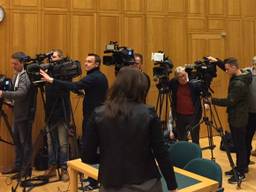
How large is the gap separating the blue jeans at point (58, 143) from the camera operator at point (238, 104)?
2.00 meters

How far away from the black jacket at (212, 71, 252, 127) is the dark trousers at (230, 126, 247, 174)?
0.09 metres

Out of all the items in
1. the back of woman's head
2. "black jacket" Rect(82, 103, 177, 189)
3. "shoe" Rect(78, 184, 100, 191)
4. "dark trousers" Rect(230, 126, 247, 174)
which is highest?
the back of woman's head

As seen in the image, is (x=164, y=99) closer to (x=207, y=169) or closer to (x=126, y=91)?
(x=207, y=169)

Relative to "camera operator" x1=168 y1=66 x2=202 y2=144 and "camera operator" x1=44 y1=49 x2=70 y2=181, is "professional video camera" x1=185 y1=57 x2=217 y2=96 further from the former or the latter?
"camera operator" x1=44 y1=49 x2=70 y2=181

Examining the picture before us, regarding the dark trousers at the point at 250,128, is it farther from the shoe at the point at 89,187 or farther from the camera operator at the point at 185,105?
the shoe at the point at 89,187

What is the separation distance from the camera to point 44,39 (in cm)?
594

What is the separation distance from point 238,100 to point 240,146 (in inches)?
23.3

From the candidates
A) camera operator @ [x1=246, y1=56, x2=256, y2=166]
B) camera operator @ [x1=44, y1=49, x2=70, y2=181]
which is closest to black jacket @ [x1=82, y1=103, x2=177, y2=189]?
camera operator @ [x1=44, y1=49, x2=70, y2=181]

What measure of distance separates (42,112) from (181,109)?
2.16 metres

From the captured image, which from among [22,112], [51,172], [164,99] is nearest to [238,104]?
[164,99]

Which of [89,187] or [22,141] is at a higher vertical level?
[22,141]

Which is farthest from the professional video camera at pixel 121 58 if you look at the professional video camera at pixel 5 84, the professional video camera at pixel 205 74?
the professional video camera at pixel 5 84

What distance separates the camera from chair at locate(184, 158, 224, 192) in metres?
2.88

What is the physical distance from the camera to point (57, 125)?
4977 mm
